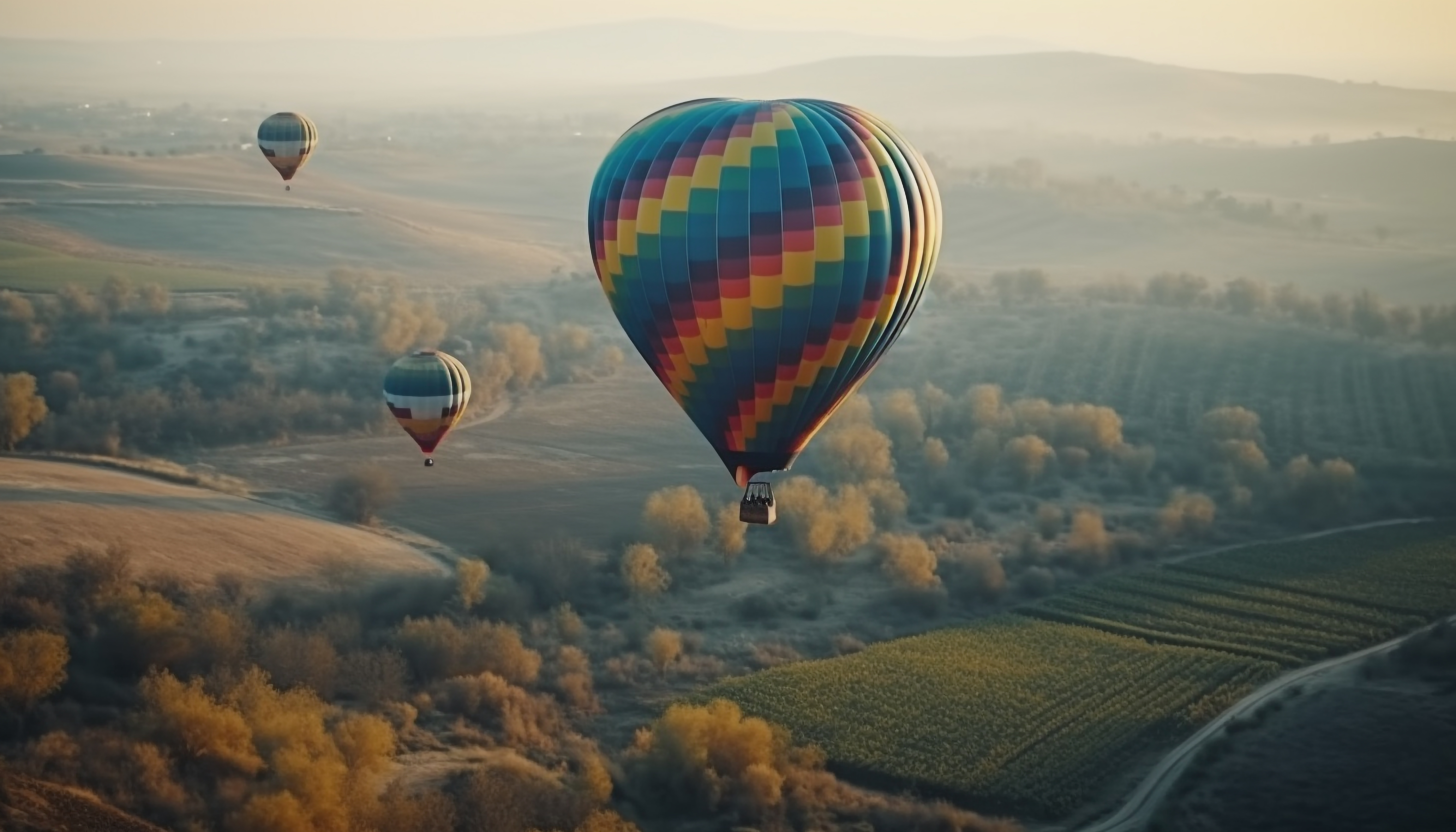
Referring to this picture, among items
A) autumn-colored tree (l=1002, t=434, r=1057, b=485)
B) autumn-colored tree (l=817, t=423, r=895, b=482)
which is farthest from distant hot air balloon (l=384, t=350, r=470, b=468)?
autumn-colored tree (l=1002, t=434, r=1057, b=485)

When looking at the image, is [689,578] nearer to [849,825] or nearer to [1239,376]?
[849,825]

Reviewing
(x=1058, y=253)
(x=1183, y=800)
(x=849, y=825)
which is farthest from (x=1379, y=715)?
(x=1058, y=253)

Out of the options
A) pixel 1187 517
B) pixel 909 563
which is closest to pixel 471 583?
pixel 909 563

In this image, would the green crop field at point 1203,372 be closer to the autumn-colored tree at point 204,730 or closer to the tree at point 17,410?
the tree at point 17,410

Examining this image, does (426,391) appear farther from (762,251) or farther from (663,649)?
(762,251)

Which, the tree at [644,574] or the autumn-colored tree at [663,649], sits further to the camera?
the tree at [644,574]

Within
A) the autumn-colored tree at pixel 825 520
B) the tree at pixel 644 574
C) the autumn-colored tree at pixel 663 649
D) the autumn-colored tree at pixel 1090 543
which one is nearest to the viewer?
the autumn-colored tree at pixel 663 649

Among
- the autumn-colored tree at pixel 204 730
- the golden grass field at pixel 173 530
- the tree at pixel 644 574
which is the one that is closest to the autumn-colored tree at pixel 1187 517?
the tree at pixel 644 574

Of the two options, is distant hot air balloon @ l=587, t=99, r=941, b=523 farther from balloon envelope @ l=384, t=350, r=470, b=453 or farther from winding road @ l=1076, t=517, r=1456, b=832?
balloon envelope @ l=384, t=350, r=470, b=453
